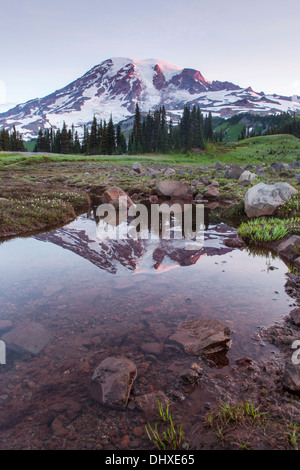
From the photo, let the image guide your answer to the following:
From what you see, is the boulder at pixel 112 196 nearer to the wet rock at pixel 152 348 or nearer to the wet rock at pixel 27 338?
the wet rock at pixel 27 338

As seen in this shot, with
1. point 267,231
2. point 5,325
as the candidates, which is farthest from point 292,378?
point 267,231

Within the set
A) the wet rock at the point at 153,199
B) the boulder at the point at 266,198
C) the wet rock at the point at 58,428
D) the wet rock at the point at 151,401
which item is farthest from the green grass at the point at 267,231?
the wet rock at the point at 153,199

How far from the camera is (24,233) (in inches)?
517

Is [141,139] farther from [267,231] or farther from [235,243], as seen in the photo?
[235,243]

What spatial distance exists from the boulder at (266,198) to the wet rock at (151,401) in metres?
12.4

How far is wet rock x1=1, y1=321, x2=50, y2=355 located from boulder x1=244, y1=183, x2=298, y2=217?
12243 mm

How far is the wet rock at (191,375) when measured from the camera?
4.27 metres

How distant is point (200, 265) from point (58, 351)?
18.3ft

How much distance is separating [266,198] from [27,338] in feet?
42.5

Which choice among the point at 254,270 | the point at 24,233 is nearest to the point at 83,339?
the point at 254,270

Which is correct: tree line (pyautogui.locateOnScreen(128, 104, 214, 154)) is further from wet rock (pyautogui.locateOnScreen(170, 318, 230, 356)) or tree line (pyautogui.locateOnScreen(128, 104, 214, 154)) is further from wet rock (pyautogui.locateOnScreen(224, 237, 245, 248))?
wet rock (pyautogui.locateOnScreen(170, 318, 230, 356))

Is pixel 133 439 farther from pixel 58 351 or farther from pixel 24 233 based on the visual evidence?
pixel 24 233

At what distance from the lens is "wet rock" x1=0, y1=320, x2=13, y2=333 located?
561cm

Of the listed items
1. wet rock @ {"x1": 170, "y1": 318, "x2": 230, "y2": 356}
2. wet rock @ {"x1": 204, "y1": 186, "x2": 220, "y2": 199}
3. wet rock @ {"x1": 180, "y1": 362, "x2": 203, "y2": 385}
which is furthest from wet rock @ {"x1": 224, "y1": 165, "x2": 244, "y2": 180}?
wet rock @ {"x1": 180, "y1": 362, "x2": 203, "y2": 385}
